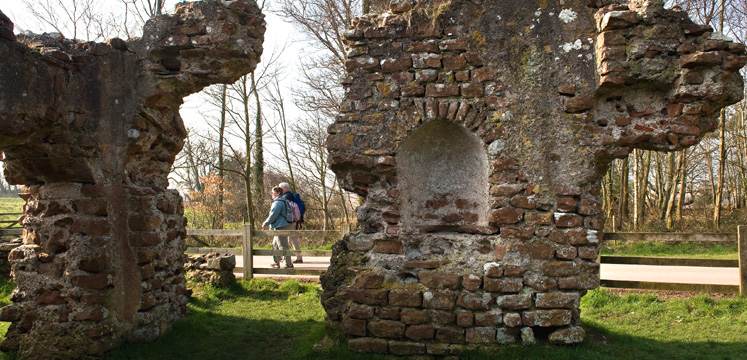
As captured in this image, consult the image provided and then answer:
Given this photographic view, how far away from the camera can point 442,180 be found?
4918 millimetres

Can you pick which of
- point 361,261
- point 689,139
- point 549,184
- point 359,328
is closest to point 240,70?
point 361,261

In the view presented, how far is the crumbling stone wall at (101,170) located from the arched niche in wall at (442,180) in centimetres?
209

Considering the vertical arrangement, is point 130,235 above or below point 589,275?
above

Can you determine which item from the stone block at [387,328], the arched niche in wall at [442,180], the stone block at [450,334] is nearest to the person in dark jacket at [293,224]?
the arched niche in wall at [442,180]

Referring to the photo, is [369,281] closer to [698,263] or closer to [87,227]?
[87,227]

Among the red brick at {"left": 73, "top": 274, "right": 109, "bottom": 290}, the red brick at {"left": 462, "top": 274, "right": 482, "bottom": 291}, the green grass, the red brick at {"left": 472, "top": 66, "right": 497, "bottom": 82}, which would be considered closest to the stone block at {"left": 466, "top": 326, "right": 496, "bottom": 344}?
the red brick at {"left": 462, "top": 274, "right": 482, "bottom": 291}

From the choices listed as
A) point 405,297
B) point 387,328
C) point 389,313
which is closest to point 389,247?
point 405,297

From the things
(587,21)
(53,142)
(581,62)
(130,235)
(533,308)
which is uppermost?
(587,21)

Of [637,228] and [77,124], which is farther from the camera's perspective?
[637,228]

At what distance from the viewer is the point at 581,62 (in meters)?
4.41

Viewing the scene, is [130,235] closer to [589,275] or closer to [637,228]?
[589,275]

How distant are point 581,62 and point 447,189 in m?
1.71

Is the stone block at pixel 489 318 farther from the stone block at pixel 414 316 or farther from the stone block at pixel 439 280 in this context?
the stone block at pixel 414 316

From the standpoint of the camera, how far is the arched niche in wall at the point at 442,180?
4.76 meters
